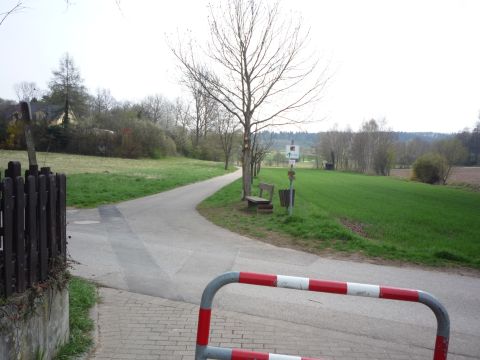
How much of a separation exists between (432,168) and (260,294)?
62575 millimetres

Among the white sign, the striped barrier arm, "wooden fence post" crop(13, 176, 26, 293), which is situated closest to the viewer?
the striped barrier arm

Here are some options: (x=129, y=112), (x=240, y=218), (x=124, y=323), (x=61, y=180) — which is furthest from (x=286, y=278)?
(x=129, y=112)

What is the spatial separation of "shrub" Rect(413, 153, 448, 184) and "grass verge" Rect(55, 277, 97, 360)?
6371 cm

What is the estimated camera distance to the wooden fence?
2.97m

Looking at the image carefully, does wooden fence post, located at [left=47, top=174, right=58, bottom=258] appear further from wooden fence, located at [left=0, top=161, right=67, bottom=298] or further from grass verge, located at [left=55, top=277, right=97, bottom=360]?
grass verge, located at [left=55, top=277, right=97, bottom=360]

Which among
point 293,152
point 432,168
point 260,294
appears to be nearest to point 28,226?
point 260,294

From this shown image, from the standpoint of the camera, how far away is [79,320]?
4520 mm

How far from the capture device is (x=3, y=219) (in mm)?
2947

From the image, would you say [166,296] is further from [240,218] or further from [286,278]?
[240,218]

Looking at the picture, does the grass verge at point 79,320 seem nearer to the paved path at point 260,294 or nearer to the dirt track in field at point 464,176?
the paved path at point 260,294

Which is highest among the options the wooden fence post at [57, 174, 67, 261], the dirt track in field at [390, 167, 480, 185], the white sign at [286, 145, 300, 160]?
the white sign at [286, 145, 300, 160]

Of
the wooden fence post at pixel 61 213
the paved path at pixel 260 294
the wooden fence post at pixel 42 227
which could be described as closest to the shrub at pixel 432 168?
the paved path at pixel 260 294

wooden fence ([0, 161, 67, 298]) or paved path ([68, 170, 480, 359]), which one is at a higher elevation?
wooden fence ([0, 161, 67, 298])

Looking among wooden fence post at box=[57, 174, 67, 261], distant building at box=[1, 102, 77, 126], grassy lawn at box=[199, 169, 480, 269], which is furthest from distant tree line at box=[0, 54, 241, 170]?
wooden fence post at box=[57, 174, 67, 261]
